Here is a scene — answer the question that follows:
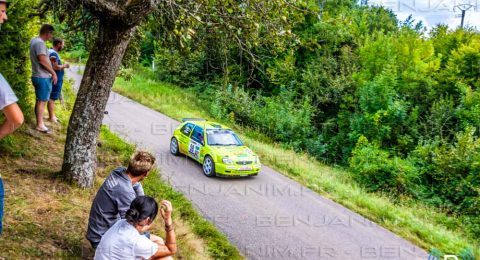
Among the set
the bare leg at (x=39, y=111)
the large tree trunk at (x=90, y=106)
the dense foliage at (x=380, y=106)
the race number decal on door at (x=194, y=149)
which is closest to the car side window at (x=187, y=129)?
→ the race number decal on door at (x=194, y=149)

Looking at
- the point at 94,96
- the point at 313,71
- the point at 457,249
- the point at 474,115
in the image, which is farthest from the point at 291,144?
the point at 94,96

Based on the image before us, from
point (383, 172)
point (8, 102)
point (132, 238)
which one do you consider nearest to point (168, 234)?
point (132, 238)

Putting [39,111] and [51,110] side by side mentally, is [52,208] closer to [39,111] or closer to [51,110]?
[39,111]

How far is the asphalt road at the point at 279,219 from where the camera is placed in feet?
29.1

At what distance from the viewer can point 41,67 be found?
866cm

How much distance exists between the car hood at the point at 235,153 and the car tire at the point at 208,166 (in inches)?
13.5

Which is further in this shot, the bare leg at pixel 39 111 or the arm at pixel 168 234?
the bare leg at pixel 39 111

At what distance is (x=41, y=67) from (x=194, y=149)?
613 centimetres

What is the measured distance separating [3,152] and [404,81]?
764 inches

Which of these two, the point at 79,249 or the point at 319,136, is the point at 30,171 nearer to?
the point at 79,249

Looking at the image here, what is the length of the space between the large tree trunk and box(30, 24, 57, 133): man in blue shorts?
1.66 metres

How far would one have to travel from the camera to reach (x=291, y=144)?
72.3 ft

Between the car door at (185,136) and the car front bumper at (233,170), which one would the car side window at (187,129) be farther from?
the car front bumper at (233,170)

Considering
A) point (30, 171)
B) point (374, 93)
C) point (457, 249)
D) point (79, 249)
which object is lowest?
point (457, 249)
